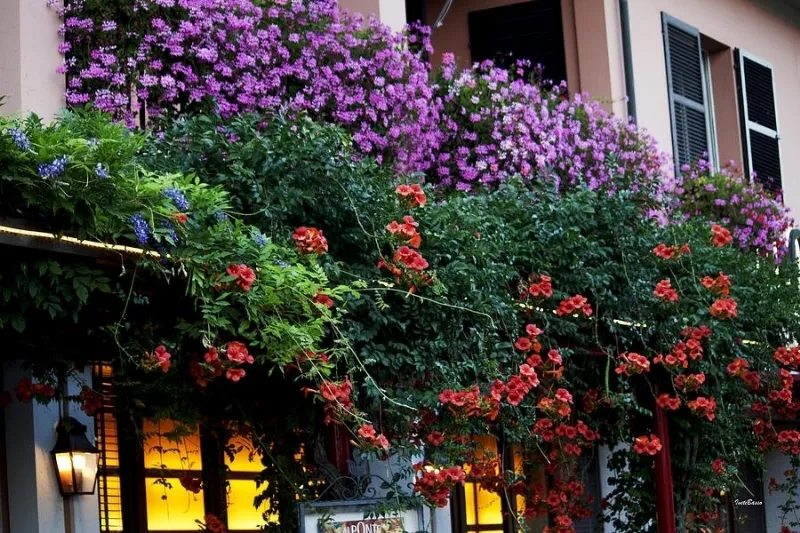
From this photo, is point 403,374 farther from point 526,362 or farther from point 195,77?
point 195,77

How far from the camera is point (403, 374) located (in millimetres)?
7020

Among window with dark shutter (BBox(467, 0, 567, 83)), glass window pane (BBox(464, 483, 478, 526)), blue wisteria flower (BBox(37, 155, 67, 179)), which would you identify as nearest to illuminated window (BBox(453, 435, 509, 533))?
glass window pane (BBox(464, 483, 478, 526))

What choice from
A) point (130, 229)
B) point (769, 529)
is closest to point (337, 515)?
point (130, 229)

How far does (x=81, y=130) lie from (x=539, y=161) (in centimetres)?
513

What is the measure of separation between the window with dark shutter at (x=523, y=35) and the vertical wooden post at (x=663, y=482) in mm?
4557

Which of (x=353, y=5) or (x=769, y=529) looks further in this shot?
(x=769, y=529)

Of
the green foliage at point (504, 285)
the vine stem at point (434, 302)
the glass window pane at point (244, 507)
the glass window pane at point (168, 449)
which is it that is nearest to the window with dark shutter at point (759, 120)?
the green foliage at point (504, 285)

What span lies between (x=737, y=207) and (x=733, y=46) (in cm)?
276

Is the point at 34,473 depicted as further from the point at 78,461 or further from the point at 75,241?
the point at 75,241

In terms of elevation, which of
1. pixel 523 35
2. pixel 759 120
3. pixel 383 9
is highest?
pixel 523 35

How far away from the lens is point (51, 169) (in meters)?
5.38

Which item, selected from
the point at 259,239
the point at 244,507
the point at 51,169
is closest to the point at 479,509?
the point at 244,507

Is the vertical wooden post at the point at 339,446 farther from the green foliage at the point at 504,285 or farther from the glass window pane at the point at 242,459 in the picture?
the glass window pane at the point at 242,459

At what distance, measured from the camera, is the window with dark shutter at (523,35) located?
41.7 ft
